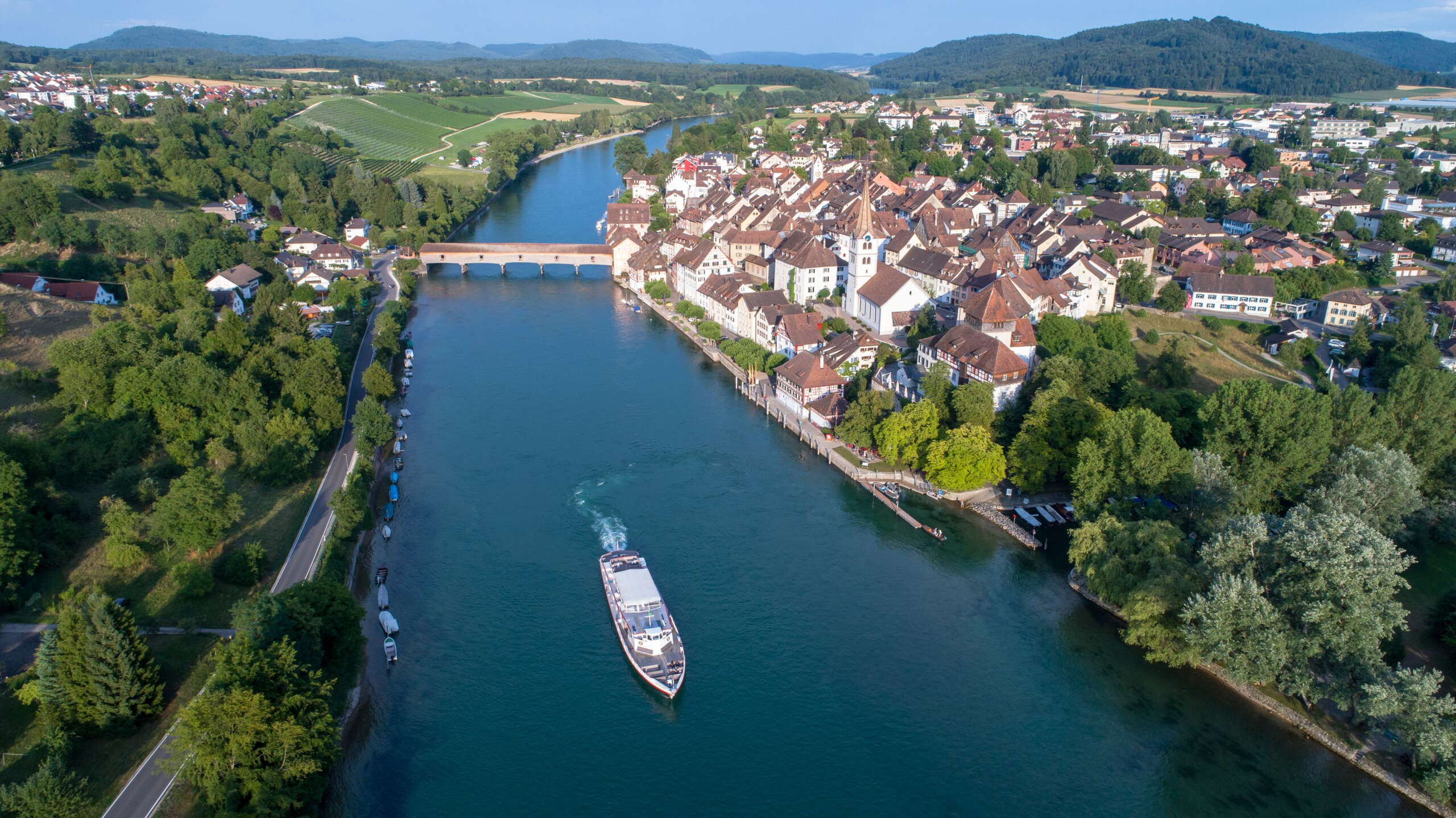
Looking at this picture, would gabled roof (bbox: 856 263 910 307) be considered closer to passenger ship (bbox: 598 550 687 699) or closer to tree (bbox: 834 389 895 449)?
tree (bbox: 834 389 895 449)

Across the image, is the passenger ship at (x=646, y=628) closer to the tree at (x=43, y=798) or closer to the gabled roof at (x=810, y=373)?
the tree at (x=43, y=798)

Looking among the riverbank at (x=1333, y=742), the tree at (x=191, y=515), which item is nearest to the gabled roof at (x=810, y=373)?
the riverbank at (x=1333, y=742)

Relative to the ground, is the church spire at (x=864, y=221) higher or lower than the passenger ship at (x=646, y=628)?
higher

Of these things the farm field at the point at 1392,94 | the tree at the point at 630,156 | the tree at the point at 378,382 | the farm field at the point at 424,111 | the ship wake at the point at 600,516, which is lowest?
the ship wake at the point at 600,516

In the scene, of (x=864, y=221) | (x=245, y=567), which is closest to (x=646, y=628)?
(x=245, y=567)

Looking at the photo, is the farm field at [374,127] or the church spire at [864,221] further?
the farm field at [374,127]

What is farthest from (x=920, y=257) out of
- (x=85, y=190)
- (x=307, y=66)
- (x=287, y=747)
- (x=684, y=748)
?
(x=307, y=66)

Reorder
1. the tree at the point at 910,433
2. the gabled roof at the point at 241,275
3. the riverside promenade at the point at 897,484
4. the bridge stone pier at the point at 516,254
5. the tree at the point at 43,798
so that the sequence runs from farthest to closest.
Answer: the bridge stone pier at the point at 516,254
the gabled roof at the point at 241,275
the tree at the point at 910,433
the riverside promenade at the point at 897,484
the tree at the point at 43,798
